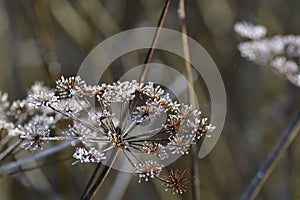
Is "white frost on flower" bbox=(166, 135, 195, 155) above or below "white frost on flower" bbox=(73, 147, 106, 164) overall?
below

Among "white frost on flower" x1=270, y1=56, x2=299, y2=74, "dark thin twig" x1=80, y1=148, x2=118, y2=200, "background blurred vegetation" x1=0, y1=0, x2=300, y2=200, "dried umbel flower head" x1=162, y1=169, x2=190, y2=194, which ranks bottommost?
"dried umbel flower head" x1=162, y1=169, x2=190, y2=194

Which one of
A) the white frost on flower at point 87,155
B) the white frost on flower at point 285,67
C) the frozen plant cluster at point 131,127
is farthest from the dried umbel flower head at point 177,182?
the white frost on flower at point 285,67

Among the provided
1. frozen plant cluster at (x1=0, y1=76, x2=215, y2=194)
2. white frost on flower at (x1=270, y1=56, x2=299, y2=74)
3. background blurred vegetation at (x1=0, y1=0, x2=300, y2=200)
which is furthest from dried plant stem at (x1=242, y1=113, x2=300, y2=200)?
background blurred vegetation at (x1=0, y1=0, x2=300, y2=200)

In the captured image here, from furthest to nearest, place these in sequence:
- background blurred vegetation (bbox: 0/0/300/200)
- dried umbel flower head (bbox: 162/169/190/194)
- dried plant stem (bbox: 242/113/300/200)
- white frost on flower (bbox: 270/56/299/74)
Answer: background blurred vegetation (bbox: 0/0/300/200)
white frost on flower (bbox: 270/56/299/74)
dried plant stem (bbox: 242/113/300/200)
dried umbel flower head (bbox: 162/169/190/194)

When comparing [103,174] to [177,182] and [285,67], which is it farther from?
[285,67]

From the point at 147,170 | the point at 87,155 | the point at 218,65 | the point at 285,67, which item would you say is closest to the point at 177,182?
the point at 147,170

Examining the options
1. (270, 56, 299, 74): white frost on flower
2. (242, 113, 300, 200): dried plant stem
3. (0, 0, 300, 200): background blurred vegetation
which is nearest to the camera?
(242, 113, 300, 200): dried plant stem

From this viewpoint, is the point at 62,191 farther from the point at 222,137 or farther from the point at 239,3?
the point at 239,3

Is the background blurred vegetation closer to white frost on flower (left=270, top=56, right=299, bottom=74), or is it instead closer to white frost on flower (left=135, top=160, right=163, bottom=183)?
white frost on flower (left=270, top=56, right=299, bottom=74)
